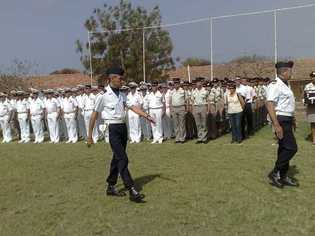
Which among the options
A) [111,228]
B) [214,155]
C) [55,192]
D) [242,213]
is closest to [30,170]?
[55,192]

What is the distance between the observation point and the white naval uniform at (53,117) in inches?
753

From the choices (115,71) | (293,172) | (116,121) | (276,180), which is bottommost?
(293,172)

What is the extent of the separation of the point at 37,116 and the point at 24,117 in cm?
83

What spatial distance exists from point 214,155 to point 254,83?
20.6 ft

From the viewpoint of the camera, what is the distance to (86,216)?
787cm

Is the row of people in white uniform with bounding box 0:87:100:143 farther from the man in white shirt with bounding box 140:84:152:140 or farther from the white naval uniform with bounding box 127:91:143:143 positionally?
the man in white shirt with bounding box 140:84:152:140

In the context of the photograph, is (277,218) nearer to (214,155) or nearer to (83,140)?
(214,155)

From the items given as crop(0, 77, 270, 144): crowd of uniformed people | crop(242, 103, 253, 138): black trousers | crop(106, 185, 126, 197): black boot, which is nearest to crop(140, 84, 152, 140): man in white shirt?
crop(0, 77, 270, 144): crowd of uniformed people

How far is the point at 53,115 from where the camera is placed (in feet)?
62.7

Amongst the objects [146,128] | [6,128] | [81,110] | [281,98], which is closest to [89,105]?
[81,110]

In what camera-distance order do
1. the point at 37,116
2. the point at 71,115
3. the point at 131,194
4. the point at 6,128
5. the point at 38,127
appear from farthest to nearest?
the point at 6,128 < the point at 38,127 < the point at 37,116 < the point at 71,115 < the point at 131,194

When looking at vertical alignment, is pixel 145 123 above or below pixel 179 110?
below

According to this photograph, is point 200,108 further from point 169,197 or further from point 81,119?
point 169,197

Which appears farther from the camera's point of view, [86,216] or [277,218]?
[86,216]
